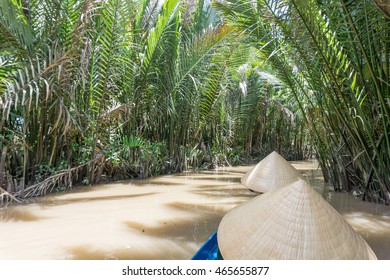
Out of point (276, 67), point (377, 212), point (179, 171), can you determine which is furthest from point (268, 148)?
point (377, 212)

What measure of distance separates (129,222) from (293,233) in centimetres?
189

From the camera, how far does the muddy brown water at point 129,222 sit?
2178 millimetres

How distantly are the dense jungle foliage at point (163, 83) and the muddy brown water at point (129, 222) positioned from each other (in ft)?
1.36

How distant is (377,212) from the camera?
10.8ft

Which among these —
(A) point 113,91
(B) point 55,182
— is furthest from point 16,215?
(A) point 113,91

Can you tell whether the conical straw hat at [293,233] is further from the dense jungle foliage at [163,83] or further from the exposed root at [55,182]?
the exposed root at [55,182]

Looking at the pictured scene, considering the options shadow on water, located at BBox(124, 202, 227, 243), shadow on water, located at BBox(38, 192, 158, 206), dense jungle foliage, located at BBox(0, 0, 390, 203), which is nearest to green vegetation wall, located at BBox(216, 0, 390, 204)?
dense jungle foliage, located at BBox(0, 0, 390, 203)

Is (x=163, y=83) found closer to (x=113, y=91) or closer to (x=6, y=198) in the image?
(x=113, y=91)

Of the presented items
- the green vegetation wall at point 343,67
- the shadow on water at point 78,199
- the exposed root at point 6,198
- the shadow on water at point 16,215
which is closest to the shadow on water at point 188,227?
the shadow on water at point 16,215

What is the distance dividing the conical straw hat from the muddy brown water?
775mm

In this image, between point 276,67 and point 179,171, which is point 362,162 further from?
point 179,171

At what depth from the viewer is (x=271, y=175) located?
361 centimetres

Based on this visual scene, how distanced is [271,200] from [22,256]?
1.70 metres

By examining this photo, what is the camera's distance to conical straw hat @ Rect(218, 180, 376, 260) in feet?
4.34
